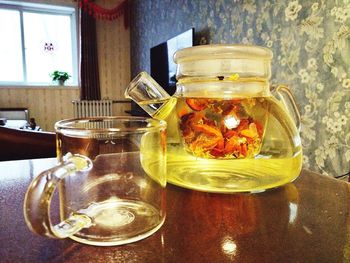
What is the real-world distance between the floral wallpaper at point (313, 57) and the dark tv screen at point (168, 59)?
549 mm

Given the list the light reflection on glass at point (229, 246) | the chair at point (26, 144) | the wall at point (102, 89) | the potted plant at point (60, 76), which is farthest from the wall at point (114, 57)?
the light reflection on glass at point (229, 246)

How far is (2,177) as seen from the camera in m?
0.45

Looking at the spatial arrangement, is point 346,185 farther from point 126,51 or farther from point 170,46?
point 126,51

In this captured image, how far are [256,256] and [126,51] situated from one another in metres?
4.35

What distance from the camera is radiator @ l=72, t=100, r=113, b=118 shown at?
3.88 meters

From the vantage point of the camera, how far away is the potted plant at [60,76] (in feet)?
12.7

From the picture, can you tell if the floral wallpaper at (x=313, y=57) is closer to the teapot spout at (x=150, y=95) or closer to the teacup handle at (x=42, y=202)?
the teapot spout at (x=150, y=95)

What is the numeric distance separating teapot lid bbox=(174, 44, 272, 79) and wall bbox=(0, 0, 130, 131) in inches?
149

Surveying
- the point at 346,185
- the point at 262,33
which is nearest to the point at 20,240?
the point at 346,185

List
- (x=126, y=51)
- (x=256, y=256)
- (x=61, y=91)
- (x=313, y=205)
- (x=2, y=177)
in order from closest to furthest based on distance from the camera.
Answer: (x=256, y=256)
(x=313, y=205)
(x=2, y=177)
(x=61, y=91)
(x=126, y=51)

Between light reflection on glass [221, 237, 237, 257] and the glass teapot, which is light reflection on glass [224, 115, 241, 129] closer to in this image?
the glass teapot

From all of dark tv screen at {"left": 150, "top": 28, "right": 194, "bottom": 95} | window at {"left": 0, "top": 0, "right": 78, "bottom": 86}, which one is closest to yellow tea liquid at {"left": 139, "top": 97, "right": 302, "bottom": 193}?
dark tv screen at {"left": 150, "top": 28, "right": 194, "bottom": 95}

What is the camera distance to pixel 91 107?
395cm

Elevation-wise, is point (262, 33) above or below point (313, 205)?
above
